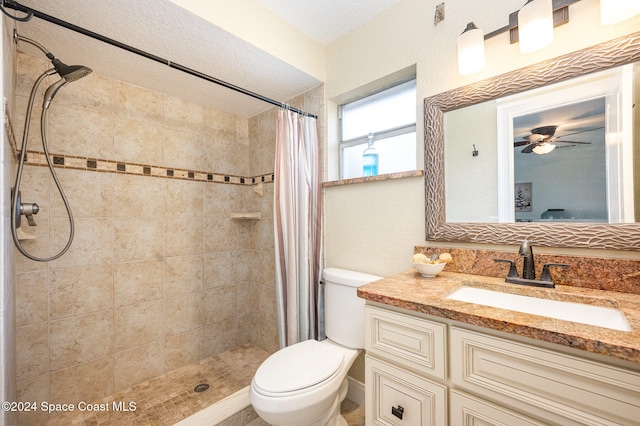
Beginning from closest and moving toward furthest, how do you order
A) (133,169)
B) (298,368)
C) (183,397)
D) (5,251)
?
(5,251) < (298,368) < (183,397) < (133,169)

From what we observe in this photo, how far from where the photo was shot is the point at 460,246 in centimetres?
131

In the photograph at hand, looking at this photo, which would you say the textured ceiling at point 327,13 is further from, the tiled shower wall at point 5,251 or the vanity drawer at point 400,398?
the vanity drawer at point 400,398

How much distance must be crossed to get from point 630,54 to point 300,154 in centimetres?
150

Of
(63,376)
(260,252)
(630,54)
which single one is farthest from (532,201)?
(63,376)

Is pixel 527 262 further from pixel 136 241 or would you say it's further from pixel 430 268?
pixel 136 241

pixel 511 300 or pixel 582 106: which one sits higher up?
pixel 582 106

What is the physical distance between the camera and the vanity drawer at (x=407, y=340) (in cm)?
85

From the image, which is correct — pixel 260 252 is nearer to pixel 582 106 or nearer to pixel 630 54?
pixel 582 106

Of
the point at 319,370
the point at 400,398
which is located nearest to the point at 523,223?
the point at 400,398

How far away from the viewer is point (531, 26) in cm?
104

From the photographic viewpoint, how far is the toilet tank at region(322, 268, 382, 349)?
4.88ft

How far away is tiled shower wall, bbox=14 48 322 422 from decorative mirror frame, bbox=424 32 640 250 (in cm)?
105

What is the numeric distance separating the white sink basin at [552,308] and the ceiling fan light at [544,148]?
602 millimetres

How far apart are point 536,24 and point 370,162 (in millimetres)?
992
